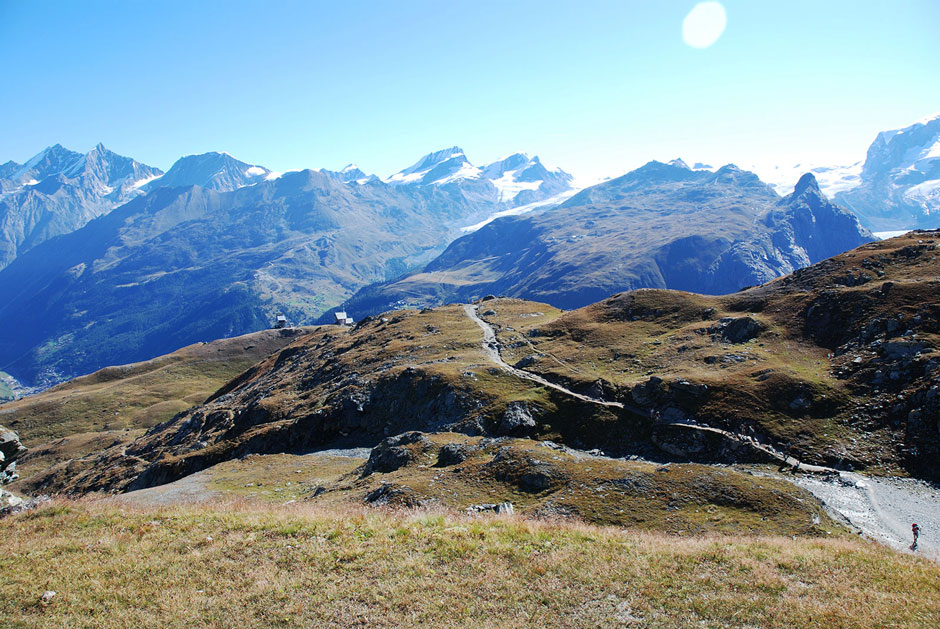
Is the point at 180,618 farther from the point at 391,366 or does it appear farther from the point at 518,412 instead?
the point at 391,366

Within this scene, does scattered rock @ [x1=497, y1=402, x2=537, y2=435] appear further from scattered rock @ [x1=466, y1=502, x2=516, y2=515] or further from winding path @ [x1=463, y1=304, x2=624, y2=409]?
scattered rock @ [x1=466, y1=502, x2=516, y2=515]

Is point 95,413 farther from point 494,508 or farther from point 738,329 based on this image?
point 738,329

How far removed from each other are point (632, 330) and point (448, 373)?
3776 cm

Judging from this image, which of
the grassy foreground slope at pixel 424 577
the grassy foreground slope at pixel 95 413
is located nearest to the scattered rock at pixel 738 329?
the grassy foreground slope at pixel 424 577

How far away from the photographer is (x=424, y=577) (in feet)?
64.1

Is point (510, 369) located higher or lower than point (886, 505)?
higher

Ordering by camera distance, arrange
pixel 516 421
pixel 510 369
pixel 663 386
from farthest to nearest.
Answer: pixel 510 369 → pixel 516 421 → pixel 663 386

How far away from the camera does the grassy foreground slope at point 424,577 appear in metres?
17.4

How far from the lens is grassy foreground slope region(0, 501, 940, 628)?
17.4 metres

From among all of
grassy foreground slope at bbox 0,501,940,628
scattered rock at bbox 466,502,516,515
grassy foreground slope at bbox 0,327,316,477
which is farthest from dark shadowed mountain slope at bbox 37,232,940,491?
grassy foreground slope at bbox 0,327,316,477

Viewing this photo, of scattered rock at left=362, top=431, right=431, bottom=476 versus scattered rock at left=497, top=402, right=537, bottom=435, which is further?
scattered rock at left=497, top=402, right=537, bottom=435

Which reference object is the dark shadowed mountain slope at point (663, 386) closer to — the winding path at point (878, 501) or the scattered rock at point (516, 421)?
the scattered rock at point (516, 421)

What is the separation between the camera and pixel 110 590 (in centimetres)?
1828

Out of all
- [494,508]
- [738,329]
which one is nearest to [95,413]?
[494,508]
